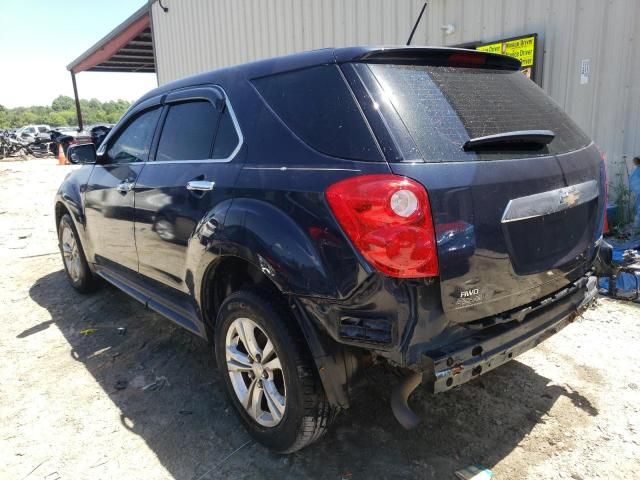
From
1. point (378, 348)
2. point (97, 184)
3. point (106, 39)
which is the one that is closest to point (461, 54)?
point (378, 348)

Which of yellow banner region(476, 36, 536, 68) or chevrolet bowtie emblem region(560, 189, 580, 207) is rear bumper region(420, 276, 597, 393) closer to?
chevrolet bowtie emblem region(560, 189, 580, 207)

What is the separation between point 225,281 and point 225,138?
2.56ft

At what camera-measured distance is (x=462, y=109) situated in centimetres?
211

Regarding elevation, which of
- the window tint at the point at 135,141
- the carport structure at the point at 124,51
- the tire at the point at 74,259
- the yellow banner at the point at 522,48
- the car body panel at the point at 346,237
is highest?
the carport structure at the point at 124,51

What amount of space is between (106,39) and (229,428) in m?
18.3

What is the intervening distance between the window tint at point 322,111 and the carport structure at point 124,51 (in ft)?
50.4

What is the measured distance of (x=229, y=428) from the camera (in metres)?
2.68

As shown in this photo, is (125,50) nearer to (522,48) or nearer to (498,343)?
(522,48)

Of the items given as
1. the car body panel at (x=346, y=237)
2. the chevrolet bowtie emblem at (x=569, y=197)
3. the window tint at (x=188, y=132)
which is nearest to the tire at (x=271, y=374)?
the car body panel at (x=346, y=237)

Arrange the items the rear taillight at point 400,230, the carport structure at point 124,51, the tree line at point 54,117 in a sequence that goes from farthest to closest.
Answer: the tree line at point 54,117 < the carport structure at point 124,51 < the rear taillight at point 400,230

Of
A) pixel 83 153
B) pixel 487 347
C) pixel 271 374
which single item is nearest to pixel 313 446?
pixel 271 374

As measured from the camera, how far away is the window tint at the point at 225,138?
8.43 ft

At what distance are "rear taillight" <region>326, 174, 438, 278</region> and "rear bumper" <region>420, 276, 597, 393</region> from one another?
33 centimetres

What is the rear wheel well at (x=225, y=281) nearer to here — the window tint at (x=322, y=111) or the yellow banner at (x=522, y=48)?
the window tint at (x=322, y=111)
